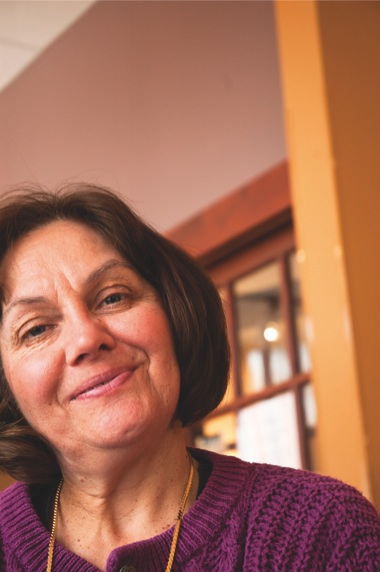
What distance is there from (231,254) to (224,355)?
1519mm

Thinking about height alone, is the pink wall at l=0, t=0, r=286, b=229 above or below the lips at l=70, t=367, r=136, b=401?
above

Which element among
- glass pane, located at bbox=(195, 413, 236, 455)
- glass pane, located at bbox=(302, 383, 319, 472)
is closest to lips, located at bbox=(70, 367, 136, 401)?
glass pane, located at bbox=(302, 383, 319, 472)

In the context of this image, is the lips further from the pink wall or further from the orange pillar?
the pink wall

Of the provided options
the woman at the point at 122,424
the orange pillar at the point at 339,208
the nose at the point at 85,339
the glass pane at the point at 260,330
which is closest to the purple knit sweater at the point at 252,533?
the woman at the point at 122,424

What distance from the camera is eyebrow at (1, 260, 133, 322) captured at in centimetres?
137

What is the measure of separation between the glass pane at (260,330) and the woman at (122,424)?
1.35 metres

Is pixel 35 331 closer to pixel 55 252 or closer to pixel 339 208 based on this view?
pixel 55 252

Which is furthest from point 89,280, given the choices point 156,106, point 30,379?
point 156,106

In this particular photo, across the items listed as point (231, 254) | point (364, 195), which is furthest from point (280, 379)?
point (364, 195)

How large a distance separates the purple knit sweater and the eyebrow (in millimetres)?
320

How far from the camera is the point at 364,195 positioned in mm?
2109

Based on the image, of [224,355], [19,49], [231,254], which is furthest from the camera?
[19,49]

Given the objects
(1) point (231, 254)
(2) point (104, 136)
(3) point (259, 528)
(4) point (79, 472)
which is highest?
(2) point (104, 136)

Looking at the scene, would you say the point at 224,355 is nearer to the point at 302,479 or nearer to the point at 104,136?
the point at 302,479
